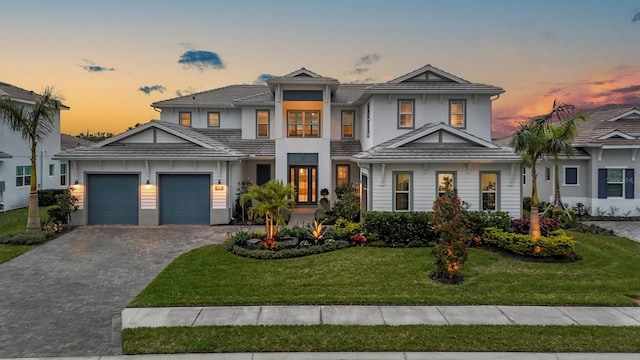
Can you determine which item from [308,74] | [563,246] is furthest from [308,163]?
[563,246]

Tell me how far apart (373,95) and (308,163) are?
18.0 feet

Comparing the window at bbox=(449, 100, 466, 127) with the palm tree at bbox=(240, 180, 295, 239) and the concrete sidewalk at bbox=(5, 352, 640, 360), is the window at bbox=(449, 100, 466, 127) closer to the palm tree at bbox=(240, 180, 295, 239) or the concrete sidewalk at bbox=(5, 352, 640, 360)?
the palm tree at bbox=(240, 180, 295, 239)

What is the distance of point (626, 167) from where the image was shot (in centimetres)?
2014

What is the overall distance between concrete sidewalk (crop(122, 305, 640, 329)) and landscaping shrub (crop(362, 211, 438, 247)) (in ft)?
19.8

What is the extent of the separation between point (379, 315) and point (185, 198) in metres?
13.4

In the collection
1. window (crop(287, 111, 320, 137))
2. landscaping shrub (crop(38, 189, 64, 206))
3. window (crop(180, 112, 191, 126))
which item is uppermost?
window (crop(180, 112, 191, 126))

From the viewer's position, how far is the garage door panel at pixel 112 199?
59.4 ft

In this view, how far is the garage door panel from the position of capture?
1809 centimetres

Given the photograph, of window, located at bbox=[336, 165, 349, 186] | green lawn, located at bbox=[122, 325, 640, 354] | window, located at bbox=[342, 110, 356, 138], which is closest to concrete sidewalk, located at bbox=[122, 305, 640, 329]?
green lawn, located at bbox=[122, 325, 640, 354]

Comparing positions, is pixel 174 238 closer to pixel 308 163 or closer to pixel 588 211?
→ pixel 308 163

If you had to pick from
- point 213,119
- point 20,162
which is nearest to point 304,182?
point 213,119

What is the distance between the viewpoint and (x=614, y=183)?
20.3 metres

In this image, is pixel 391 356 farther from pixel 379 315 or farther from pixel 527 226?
pixel 527 226

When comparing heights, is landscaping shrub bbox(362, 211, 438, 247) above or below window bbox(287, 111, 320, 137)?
below
